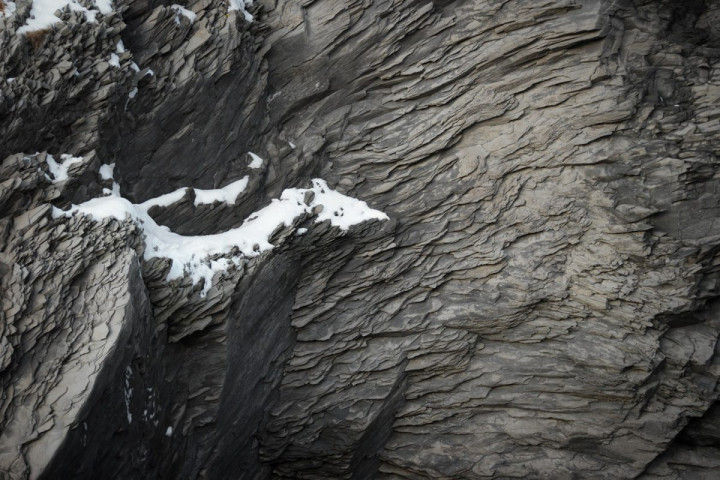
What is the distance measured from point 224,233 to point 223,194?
901 millimetres

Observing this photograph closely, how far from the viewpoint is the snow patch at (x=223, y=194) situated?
1212cm

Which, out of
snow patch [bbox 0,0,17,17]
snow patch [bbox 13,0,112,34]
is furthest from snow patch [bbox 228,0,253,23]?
snow patch [bbox 0,0,17,17]

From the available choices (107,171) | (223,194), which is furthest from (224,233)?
(107,171)

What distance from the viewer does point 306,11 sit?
43.7 feet

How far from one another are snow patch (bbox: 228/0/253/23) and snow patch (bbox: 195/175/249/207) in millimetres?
3339

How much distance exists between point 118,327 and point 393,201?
6623 mm

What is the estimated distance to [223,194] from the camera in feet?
40.7

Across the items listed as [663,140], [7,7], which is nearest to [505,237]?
[663,140]

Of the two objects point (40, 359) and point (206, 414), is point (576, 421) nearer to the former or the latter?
point (206, 414)

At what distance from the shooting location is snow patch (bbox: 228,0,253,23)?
12480 millimetres

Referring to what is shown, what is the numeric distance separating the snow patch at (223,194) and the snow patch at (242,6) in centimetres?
334

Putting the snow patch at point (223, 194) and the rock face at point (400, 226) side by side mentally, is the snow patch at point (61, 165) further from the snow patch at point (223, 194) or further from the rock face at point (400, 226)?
the snow patch at point (223, 194)

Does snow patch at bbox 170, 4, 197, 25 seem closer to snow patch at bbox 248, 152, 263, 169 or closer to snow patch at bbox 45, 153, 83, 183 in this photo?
snow patch at bbox 248, 152, 263, 169

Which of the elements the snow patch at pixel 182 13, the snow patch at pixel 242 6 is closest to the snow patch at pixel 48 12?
the snow patch at pixel 182 13
